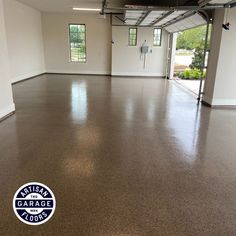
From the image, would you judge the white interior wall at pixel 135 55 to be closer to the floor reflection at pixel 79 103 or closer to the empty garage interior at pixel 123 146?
the empty garage interior at pixel 123 146

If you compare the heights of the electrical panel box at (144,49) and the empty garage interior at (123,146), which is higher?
the electrical panel box at (144,49)

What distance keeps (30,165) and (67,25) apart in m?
9.70

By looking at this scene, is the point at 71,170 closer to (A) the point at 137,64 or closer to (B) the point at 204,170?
(B) the point at 204,170

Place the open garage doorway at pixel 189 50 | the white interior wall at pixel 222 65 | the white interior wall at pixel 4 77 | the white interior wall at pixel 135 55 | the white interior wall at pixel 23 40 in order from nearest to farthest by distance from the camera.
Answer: the white interior wall at pixel 4 77, the white interior wall at pixel 222 65, the white interior wall at pixel 23 40, the white interior wall at pixel 135 55, the open garage doorway at pixel 189 50

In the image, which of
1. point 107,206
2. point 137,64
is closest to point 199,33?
point 137,64

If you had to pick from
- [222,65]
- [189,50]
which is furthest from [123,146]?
[189,50]

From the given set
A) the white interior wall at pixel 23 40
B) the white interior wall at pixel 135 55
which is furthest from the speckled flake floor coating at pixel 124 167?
the white interior wall at pixel 135 55

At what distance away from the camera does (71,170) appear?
268 cm

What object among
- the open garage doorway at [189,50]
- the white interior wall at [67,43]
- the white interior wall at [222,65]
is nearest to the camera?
the white interior wall at [222,65]

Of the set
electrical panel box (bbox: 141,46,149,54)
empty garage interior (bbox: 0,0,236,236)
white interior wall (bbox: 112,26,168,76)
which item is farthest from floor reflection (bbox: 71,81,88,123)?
electrical panel box (bbox: 141,46,149,54)

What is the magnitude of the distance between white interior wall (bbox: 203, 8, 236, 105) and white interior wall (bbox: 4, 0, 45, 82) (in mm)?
6606

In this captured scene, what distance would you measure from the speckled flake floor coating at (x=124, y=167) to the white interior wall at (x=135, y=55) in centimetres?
604

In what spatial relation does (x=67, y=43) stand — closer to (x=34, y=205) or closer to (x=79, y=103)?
(x=79, y=103)

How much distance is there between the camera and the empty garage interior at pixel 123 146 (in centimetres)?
198
